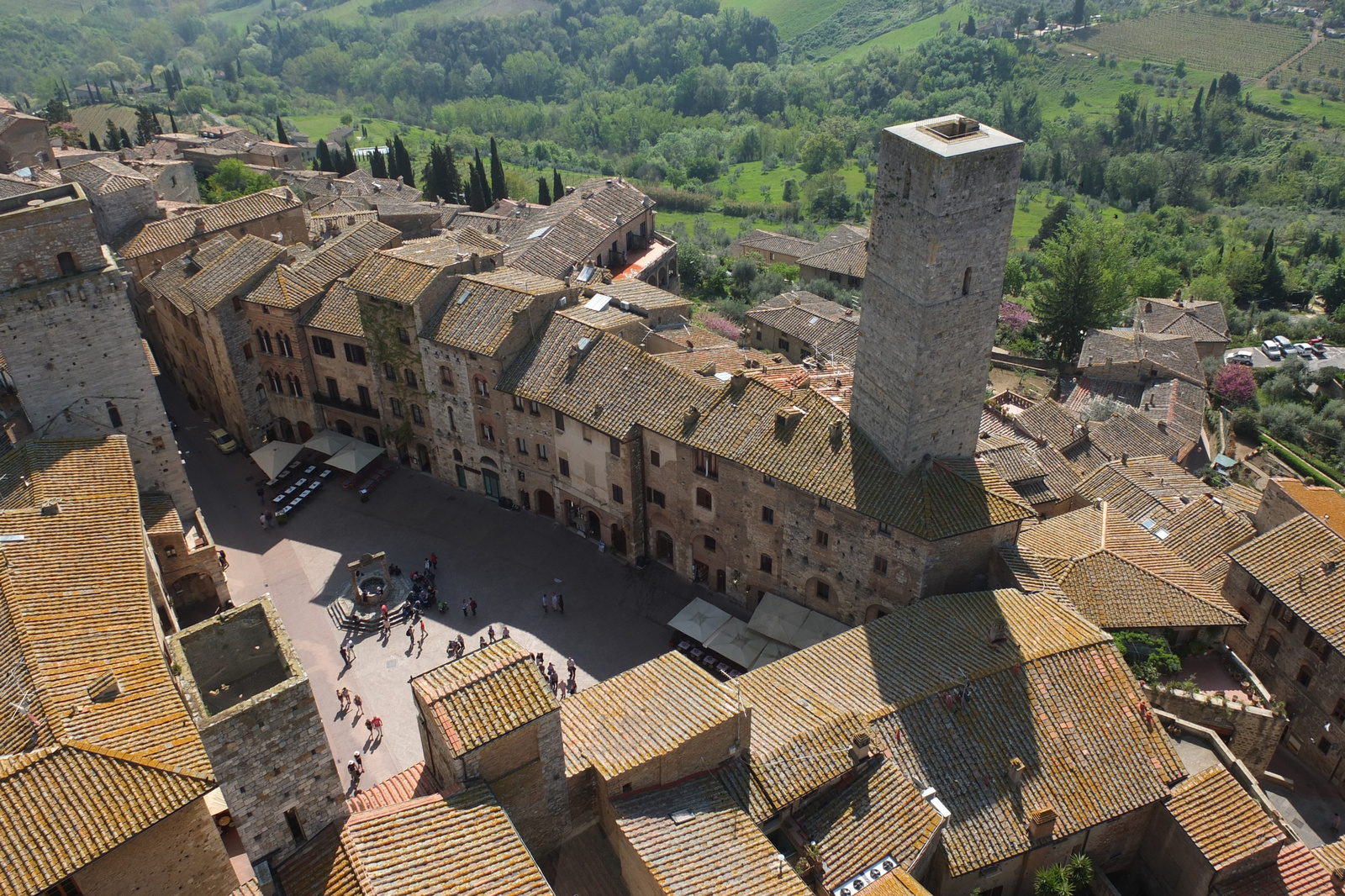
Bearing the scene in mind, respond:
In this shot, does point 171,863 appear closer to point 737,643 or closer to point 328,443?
point 737,643

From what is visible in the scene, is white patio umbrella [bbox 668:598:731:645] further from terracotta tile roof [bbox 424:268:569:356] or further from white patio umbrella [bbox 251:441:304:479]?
white patio umbrella [bbox 251:441:304:479]

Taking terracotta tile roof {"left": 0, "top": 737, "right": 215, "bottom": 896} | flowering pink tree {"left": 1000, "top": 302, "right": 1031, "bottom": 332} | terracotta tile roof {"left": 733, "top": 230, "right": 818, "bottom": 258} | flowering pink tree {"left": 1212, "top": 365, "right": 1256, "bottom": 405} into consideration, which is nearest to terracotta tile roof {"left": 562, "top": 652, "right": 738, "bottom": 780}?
terracotta tile roof {"left": 0, "top": 737, "right": 215, "bottom": 896}

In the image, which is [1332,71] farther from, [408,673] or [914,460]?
[408,673]

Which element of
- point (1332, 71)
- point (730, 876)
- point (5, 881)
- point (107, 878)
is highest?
point (5, 881)

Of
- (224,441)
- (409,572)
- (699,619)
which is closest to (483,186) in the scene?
(224,441)

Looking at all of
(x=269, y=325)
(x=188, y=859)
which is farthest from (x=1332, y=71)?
(x=188, y=859)

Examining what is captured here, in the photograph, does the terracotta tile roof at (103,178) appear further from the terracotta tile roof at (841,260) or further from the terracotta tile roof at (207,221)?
the terracotta tile roof at (841,260)
